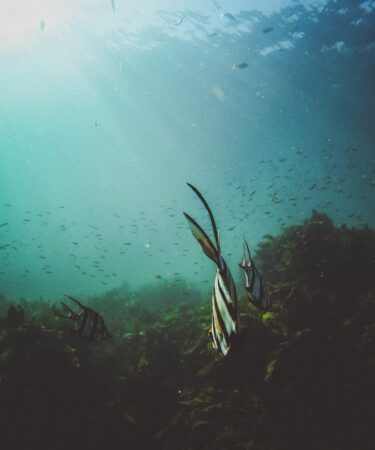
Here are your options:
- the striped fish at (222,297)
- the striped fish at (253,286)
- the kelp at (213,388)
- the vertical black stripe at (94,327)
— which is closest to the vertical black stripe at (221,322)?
the striped fish at (222,297)

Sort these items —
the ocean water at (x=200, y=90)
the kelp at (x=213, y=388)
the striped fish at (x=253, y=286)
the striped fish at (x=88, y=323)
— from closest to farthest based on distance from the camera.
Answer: the striped fish at (x=253, y=286), the striped fish at (x=88, y=323), the kelp at (x=213, y=388), the ocean water at (x=200, y=90)

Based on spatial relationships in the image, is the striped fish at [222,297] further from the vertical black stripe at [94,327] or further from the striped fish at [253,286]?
the vertical black stripe at [94,327]

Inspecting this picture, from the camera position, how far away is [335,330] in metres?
5.43

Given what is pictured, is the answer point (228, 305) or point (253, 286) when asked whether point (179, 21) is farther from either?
point (228, 305)

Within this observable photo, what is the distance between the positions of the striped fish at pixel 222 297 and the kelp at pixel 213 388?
11.0ft

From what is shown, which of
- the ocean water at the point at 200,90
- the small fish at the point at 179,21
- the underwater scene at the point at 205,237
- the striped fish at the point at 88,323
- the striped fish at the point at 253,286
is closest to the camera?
the striped fish at the point at 253,286

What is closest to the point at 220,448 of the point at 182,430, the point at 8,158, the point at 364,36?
the point at 182,430

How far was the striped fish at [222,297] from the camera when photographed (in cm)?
74

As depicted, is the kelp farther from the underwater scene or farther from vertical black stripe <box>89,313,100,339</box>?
vertical black stripe <box>89,313,100,339</box>

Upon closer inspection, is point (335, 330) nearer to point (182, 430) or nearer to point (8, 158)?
point (182, 430)

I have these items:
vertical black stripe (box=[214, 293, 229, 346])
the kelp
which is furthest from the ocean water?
vertical black stripe (box=[214, 293, 229, 346])

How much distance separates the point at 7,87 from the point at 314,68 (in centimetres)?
4443

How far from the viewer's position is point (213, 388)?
5.18m

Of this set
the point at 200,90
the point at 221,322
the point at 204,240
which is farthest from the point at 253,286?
the point at 200,90
